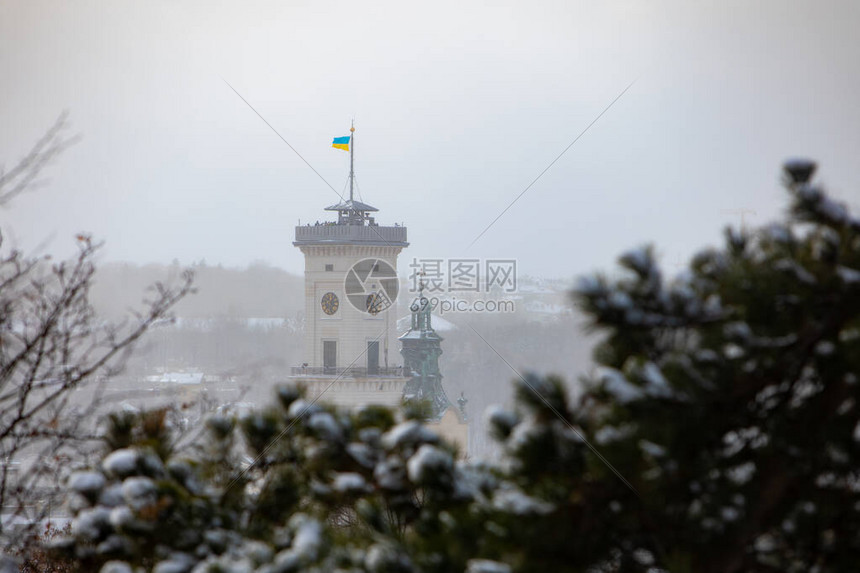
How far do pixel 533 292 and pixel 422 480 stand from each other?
84.6 ft

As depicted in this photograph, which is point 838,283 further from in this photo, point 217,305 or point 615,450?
point 217,305

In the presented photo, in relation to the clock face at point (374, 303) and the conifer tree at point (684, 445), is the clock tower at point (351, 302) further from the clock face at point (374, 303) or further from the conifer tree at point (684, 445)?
the conifer tree at point (684, 445)

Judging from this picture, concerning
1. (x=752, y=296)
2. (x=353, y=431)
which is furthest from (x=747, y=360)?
(x=353, y=431)

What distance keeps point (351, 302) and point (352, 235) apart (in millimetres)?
3567

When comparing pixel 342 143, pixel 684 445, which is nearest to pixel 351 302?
pixel 342 143

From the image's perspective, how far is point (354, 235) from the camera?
38.1 metres

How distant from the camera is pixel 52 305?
4.73 metres

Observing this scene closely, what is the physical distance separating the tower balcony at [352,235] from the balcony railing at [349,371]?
523 cm

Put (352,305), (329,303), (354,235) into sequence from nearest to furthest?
1. (354,235)
2. (329,303)
3. (352,305)

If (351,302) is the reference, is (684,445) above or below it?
below

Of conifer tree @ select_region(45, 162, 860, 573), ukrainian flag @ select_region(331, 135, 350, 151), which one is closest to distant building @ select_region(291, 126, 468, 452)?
ukrainian flag @ select_region(331, 135, 350, 151)

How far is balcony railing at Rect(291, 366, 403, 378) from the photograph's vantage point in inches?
1507

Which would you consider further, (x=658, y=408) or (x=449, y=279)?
(x=449, y=279)

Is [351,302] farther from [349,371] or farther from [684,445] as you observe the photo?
[684,445]
